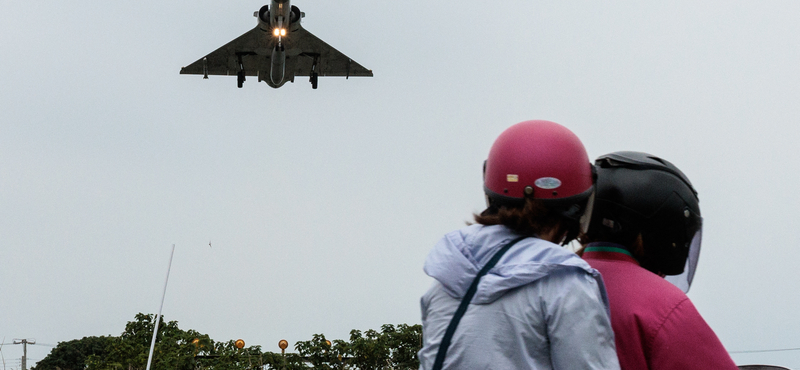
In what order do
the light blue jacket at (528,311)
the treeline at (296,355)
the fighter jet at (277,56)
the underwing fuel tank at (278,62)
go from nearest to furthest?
the light blue jacket at (528,311), the treeline at (296,355), the underwing fuel tank at (278,62), the fighter jet at (277,56)

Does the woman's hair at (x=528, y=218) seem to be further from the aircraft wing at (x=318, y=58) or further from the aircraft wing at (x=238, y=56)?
the aircraft wing at (x=238, y=56)

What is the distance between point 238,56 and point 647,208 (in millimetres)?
20753

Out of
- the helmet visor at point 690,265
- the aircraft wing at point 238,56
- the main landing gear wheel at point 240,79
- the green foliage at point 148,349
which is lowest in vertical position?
the green foliage at point 148,349

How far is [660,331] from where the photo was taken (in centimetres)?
173

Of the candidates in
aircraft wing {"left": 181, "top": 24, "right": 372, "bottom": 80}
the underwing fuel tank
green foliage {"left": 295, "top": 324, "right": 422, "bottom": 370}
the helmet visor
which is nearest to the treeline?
green foliage {"left": 295, "top": 324, "right": 422, "bottom": 370}

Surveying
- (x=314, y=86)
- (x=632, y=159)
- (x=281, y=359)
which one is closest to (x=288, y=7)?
(x=314, y=86)

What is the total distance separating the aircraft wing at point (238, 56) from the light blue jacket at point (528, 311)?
63.7ft

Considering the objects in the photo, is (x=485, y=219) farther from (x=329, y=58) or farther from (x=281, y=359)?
(x=329, y=58)

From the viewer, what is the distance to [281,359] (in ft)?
27.1

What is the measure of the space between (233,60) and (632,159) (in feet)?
71.6

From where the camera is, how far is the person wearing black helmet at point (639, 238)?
1.76m

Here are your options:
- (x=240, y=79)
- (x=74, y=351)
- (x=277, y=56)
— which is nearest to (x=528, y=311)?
(x=74, y=351)

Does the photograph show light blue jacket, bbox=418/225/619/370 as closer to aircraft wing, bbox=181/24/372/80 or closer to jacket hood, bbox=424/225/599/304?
jacket hood, bbox=424/225/599/304

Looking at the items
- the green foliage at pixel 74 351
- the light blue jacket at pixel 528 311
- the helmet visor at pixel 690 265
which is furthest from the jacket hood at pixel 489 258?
the green foliage at pixel 74 351
